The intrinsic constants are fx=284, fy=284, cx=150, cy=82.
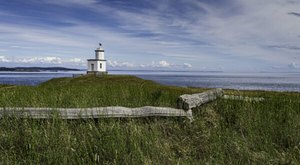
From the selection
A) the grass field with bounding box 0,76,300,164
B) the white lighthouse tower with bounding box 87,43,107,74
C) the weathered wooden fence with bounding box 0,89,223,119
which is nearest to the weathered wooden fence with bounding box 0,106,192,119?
the weathered wooden fence with bounding box 0,89,223,119

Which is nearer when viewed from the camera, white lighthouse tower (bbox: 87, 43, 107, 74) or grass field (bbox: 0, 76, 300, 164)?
grass field (bbox: 0, 76, 300, 164)

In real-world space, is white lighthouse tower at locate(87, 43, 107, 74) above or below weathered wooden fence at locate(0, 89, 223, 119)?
above

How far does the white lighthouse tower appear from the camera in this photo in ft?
251

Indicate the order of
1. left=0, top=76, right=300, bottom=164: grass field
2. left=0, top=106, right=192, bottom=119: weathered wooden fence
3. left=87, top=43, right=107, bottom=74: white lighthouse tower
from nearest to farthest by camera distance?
left=0, top=76, right=300, bottom=164: grass field
left=0, top=106, right=192, bottom=119: weathered wooden fence
left=87, top=43, right=107, bottom=74: white lighthouse tower

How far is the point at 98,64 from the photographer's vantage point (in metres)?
76.5

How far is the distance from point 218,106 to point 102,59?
71.1 meters

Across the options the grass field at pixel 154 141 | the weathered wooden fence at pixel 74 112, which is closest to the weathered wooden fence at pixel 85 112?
the weathered wooden fence at pixel 74 112

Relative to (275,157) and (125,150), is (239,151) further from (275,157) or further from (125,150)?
(125,150)

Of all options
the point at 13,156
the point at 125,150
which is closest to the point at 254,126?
the point at 125,150

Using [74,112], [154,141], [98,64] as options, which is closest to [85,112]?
[74,112]

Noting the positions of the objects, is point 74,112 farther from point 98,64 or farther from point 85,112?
point 98,64

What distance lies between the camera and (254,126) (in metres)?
6.43

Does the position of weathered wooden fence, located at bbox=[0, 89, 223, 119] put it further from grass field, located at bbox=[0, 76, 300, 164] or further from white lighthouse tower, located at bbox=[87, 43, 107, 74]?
white lighthouse tower, located at bbox=[87, 43, 107, 74]

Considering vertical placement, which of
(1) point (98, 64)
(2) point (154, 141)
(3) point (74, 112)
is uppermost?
(1) point (98, 64)
